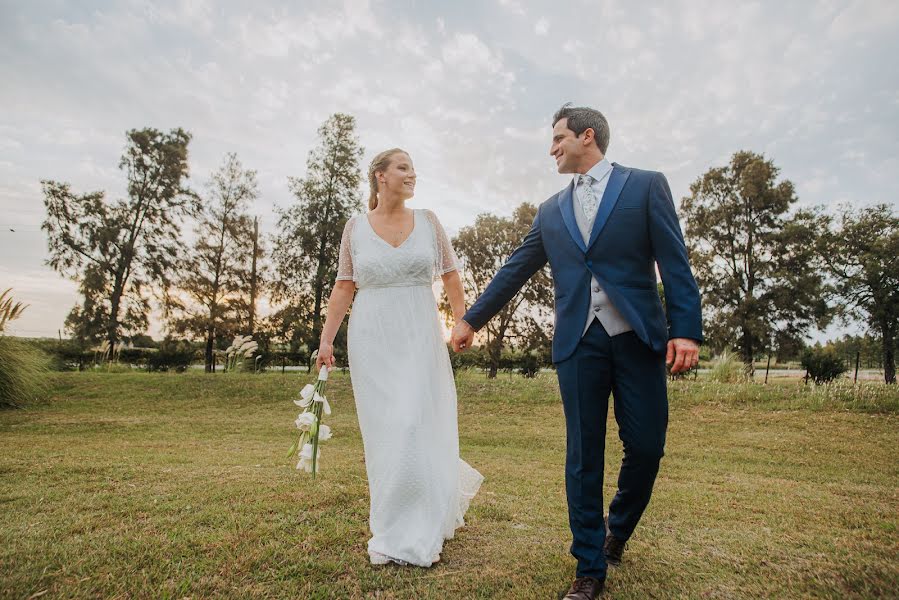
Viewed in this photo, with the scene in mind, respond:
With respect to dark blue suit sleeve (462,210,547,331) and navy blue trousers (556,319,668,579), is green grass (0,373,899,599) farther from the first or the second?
dark blue suit sleeve (462,210,547,331)

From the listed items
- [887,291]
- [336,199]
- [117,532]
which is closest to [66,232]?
[336,199]

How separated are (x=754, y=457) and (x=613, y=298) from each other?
260 inches

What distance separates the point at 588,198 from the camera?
9.80 feet

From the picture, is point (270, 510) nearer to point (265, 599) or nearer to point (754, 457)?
point (265, 599)

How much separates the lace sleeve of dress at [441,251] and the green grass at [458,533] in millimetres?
1843

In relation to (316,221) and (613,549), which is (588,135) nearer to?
(613,549)

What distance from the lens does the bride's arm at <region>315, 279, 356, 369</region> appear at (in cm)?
377

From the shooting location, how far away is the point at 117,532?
3502 millimetres

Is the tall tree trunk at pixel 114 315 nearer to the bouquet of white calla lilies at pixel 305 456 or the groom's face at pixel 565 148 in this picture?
the bouquet of white calla lilies at pixel 305 456

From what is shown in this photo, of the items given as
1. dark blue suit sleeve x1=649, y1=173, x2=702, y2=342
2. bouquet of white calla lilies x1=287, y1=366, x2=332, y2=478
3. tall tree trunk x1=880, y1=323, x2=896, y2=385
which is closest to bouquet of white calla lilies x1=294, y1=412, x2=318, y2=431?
bouquet of white calla lilies x1=287, y1=366, x2=332, y2=478

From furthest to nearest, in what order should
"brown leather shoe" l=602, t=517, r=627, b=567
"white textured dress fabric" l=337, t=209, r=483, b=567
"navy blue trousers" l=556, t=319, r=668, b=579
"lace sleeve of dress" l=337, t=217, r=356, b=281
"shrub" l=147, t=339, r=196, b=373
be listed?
1. "shrub" l=147, t=339, r=196, b=373
2. "lace sleeve of dress" l=337, t=217, r=356, b=281
3. "white textured dress fabric" l=337, t=209, r=483, b=567
4. "brown leather shoe" l=602, t=517, r=627, b=567
5. "navy blue trousers" l=556, t=319, r=668, b=579

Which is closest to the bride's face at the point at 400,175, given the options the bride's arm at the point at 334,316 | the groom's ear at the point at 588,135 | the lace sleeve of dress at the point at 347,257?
A: the lace sleeve of dress at the point at 347,257

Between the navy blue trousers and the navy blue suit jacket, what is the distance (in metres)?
0.10

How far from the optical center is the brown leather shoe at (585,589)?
259cm
